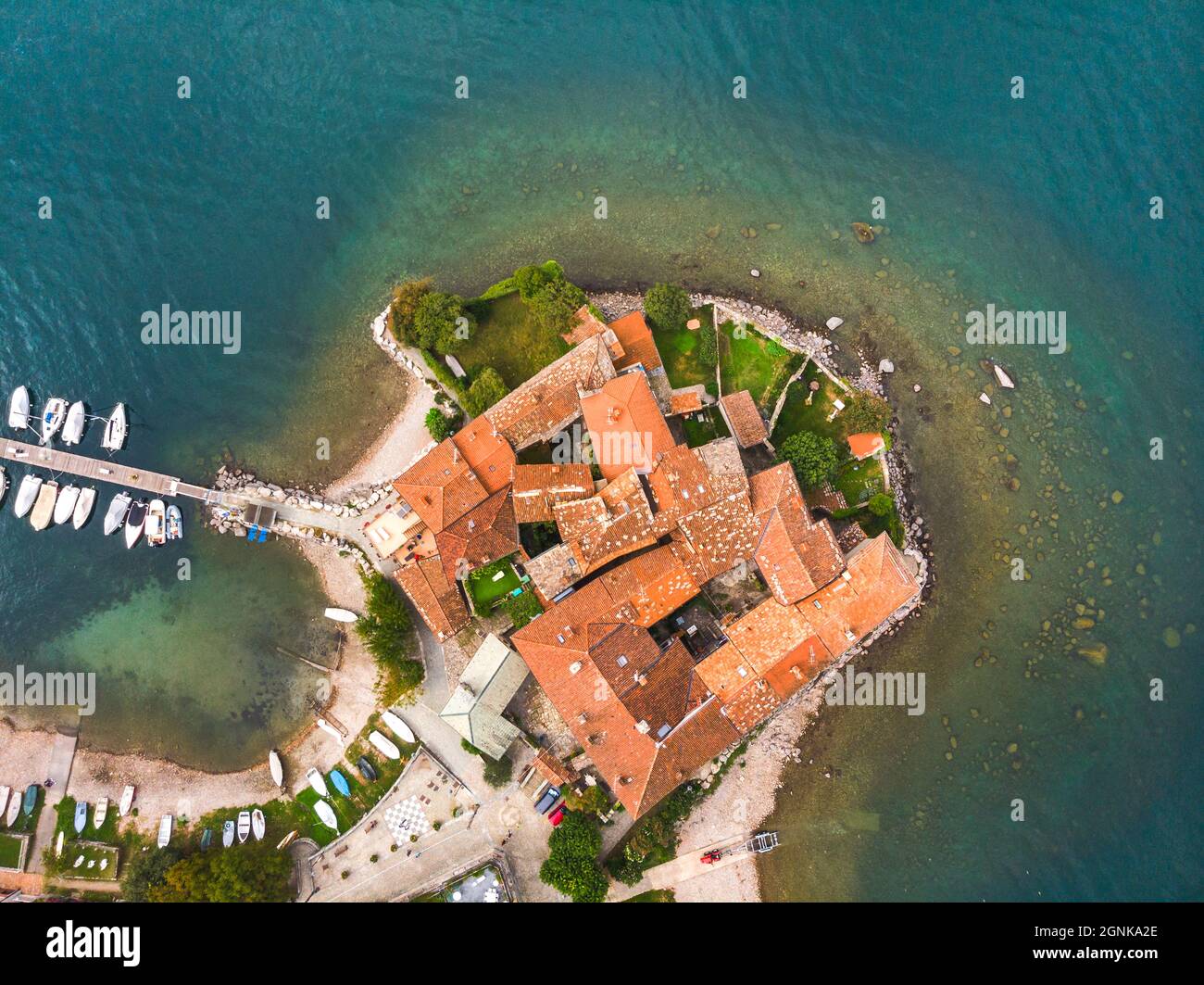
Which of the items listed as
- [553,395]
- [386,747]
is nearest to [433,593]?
[386,747]

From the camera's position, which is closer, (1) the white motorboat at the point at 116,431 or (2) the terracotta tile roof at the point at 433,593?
(2) the terracotta tile roof at the point at 433,593

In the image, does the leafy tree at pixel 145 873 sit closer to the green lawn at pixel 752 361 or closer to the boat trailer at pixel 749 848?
the boat trailer at pixel 749 848

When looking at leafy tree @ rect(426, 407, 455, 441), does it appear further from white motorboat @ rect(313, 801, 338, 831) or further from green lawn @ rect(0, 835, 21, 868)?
green lawn @ rect(0, 835, 21, 868)

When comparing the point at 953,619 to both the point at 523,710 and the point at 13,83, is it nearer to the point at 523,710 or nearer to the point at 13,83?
the point at 523,710

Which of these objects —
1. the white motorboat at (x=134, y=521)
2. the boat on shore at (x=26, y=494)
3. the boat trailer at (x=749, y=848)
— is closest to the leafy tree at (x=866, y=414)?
the boat trailer at (x=749, y=848)

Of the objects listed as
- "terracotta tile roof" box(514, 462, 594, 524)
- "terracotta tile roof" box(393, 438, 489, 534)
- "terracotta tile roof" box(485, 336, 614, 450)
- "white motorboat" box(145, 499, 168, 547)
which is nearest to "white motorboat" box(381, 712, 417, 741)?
"terracotta tile roof" box(393, 438, 489, 534)
